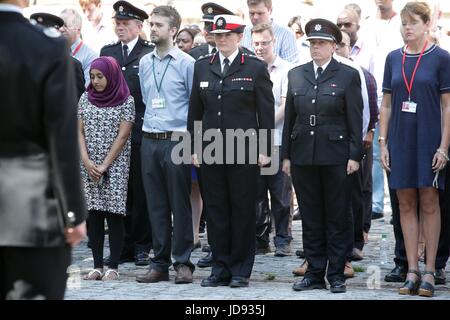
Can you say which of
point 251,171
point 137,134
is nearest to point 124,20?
point 137,134

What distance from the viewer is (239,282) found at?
29.7ft

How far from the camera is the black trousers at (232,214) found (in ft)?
29.7

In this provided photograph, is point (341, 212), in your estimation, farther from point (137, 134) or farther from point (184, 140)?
point (137, 134)

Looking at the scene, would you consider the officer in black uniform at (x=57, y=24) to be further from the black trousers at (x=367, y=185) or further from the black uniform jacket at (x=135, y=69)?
the black trousers at (x=367, y=185)

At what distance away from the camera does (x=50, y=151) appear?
15.9 ft

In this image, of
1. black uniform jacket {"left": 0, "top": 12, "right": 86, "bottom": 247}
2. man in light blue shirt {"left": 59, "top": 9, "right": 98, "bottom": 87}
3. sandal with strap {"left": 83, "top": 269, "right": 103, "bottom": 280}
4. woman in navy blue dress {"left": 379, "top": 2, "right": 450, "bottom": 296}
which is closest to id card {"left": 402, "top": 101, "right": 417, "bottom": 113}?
woman in navy blue dress {"left": 379, "top": 2, "right": 450, "bottom": 296}

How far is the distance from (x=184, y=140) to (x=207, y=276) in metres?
1.25

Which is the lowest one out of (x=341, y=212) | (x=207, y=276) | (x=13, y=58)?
(x=207, y=276)

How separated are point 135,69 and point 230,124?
1.66 meters

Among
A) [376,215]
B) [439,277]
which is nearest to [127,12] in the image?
[439,277]

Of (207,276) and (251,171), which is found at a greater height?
(251,171)

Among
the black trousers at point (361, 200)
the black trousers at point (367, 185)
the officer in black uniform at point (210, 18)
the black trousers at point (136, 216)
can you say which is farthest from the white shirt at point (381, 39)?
the black trousers at point (136, 216)

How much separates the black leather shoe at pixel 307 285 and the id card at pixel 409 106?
5.05 ft

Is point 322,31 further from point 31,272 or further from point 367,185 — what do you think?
point 31,272
